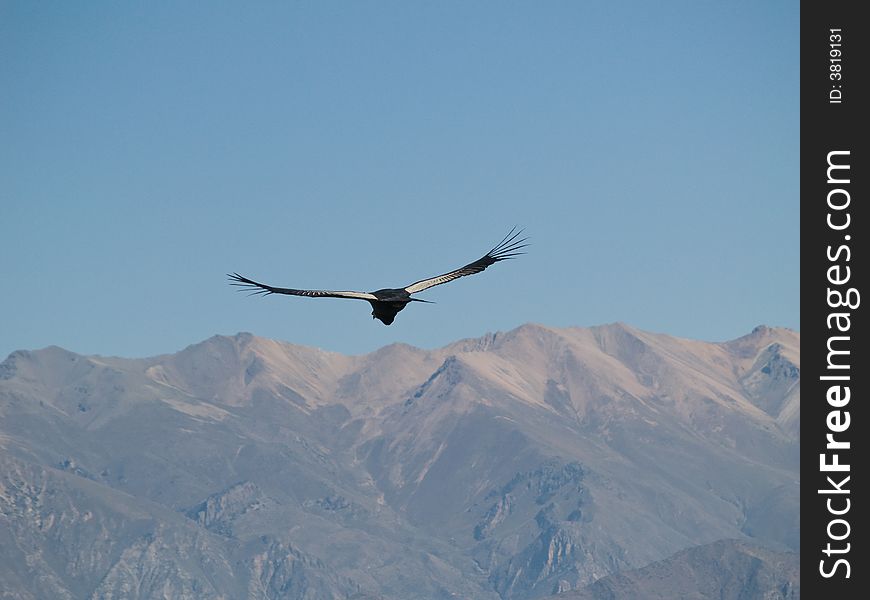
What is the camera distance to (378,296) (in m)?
49.8
